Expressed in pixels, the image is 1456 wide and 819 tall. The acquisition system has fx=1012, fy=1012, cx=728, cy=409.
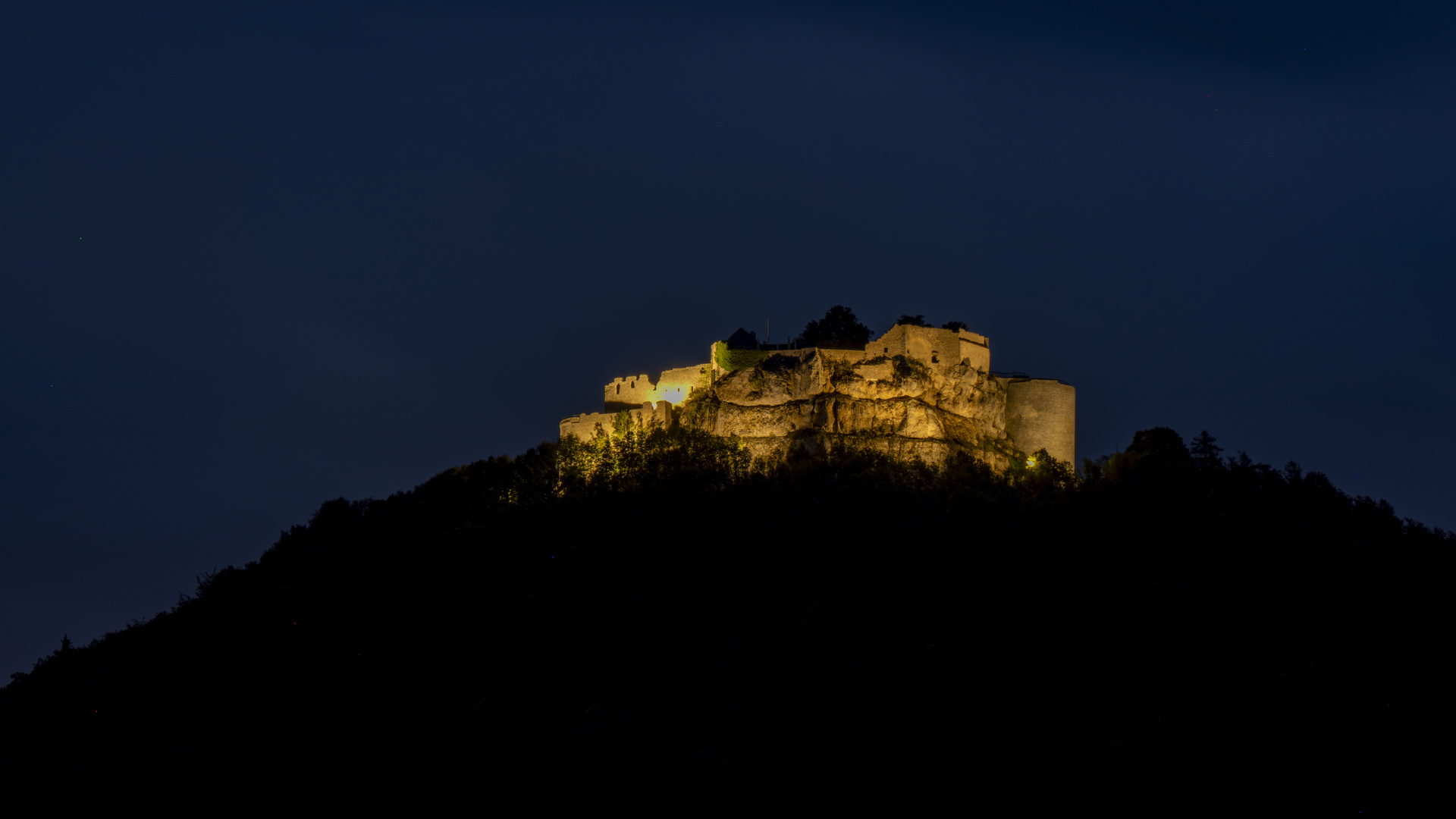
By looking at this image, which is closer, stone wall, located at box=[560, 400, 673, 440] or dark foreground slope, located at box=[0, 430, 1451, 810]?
dark foreground slope, located at box=[0, 430, 1451, 810]

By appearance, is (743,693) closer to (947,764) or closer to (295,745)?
(947,764)

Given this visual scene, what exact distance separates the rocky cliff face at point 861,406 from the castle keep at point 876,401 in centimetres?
5

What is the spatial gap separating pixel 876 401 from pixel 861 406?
30.0 inches

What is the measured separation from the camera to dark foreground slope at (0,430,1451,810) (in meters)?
32.2

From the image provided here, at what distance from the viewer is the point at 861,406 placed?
159ft

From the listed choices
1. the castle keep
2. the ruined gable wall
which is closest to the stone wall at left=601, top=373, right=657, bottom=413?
the castle keep

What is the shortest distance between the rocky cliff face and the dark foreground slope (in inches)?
66.5

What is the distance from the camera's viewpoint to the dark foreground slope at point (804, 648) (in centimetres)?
3225

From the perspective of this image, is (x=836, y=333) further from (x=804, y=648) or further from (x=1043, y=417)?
(x=804, y=648)

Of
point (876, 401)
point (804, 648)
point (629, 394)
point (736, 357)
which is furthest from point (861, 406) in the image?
point (804, 648)

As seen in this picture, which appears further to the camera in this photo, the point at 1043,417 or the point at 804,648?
the point at 1043,417

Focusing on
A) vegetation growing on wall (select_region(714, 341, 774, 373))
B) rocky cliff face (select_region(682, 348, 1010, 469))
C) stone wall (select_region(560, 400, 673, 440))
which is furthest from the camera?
vegetation growing on wall (select_region(714, 341, 774, 373))

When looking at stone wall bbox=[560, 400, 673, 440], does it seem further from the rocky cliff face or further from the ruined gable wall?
the ruined gable wall

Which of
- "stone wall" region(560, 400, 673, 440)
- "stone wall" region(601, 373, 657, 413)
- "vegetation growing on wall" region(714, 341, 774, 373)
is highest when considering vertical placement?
"vegetation growing on wall" region(714, 341, 774, 373)
